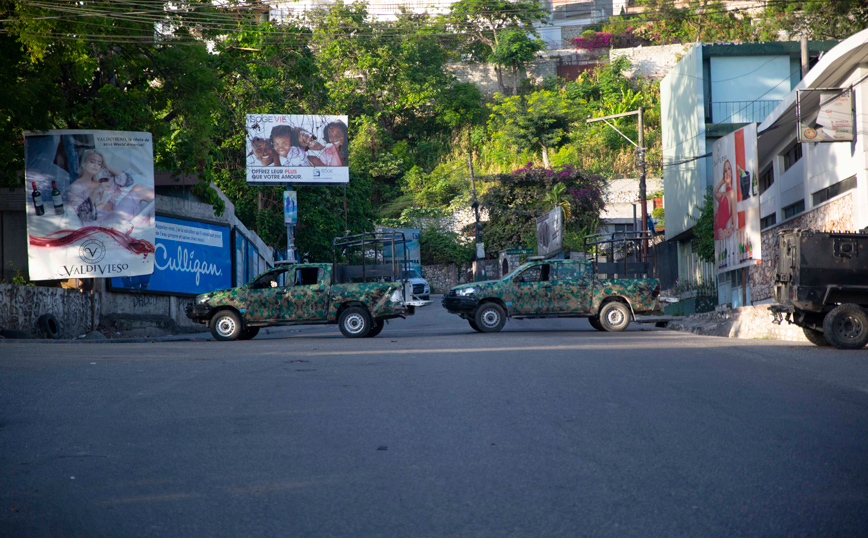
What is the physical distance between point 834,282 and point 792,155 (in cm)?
1372

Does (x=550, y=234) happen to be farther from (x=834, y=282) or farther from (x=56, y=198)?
(x=834, y=282)

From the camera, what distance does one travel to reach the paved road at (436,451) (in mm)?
4430

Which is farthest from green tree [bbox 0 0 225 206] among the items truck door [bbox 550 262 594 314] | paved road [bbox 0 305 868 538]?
truck door [bbox 550 262 594 314]

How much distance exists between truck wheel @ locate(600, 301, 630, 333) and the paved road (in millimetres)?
9565

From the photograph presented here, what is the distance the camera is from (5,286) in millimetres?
17719

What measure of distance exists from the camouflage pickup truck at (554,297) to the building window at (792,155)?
892 centimetres

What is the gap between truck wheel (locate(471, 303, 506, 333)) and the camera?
20.4 m

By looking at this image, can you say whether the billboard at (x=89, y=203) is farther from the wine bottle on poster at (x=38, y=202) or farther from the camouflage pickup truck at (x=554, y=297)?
the camouflage pickup truck at (x=554, y=297)

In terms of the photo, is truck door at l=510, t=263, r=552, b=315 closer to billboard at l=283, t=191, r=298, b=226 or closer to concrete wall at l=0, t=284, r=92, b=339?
concrete wall at l=0, t=284, r=92, b=339

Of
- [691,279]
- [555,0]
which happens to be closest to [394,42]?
[555,0]

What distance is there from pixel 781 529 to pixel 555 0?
91.3 m

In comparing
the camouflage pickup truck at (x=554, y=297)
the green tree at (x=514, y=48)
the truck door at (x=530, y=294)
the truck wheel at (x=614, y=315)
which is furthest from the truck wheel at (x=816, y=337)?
the green tree at (x=514, y=48)

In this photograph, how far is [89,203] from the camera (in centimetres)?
1983

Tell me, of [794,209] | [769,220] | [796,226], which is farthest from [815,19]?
[796,226]
